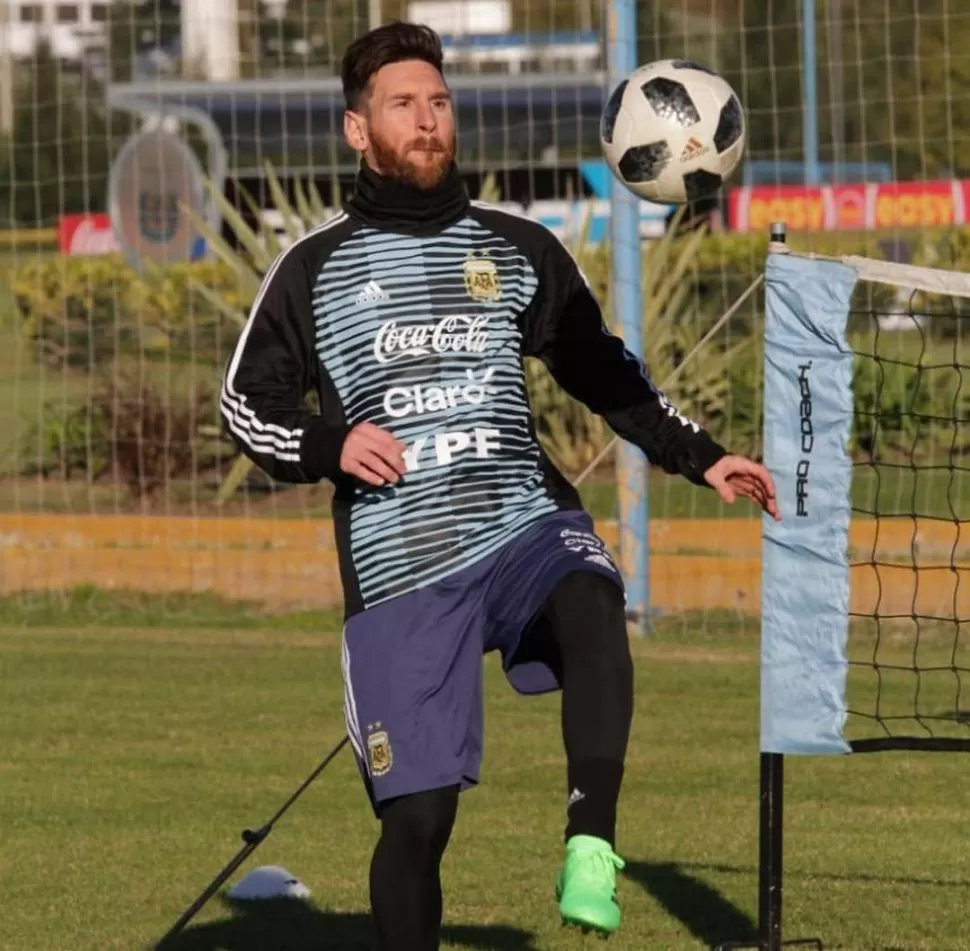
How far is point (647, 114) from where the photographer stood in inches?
289

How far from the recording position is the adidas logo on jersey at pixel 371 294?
5.38 meters

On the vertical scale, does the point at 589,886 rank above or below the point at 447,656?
below

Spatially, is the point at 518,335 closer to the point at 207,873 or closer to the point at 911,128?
the point at 207,873

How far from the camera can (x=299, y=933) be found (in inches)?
270

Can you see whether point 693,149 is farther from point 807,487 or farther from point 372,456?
point 372,456

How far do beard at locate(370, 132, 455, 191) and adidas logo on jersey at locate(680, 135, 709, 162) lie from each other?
1.90m

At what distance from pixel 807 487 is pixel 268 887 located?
7.55 feet

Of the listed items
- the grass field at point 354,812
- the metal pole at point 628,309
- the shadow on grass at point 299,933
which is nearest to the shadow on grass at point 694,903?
the grass field at point 354,812

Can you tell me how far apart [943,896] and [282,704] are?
4.55 meters

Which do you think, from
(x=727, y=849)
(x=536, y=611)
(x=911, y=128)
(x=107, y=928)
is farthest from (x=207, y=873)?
(x=911, y=128)

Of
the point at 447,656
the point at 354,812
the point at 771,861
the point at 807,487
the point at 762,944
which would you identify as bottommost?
the point at 354,812

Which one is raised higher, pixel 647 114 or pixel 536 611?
pixel 647 114

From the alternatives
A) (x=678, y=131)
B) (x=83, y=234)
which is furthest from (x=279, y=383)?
(x=83, y=234)

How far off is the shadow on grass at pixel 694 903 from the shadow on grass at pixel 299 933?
0.51 m
